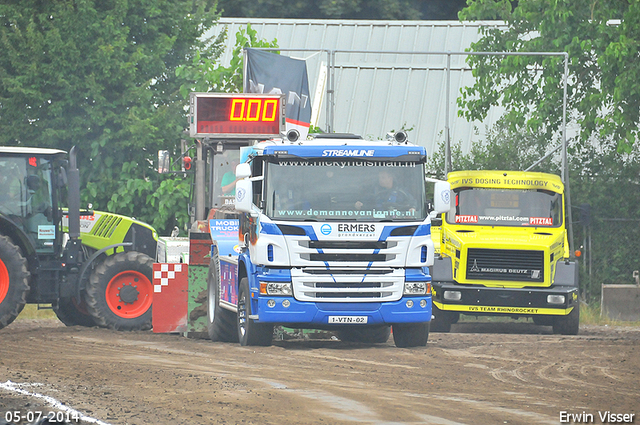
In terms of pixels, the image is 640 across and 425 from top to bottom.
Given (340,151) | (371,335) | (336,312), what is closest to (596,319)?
(371,335)

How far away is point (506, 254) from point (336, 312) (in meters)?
5.28

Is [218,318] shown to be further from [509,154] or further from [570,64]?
[570,64]

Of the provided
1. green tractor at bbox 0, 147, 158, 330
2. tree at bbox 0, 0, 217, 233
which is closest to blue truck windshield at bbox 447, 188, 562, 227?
green tractor at bbox 0, 147, 158, 330

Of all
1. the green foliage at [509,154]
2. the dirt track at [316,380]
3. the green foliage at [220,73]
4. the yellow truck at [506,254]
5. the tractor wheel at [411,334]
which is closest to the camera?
the dirt track at [316,380]

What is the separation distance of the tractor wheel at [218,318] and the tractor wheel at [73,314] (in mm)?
2697

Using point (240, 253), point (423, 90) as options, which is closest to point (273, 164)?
point (240, 253)

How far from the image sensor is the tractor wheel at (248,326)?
535 inches

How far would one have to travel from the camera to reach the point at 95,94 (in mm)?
23422

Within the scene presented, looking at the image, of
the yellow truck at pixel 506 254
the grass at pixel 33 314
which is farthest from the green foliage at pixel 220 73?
the yellow truck at pixel 506 254

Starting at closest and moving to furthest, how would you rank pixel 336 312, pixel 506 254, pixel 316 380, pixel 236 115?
pixel 316 380
pixel 336 312
pixel 236 115
pixel 506 254

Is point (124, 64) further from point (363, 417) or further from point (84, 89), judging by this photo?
point (363, 417)

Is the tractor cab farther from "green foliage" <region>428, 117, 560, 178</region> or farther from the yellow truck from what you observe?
"green foliage" <region>428, 117, 560, 178</region>

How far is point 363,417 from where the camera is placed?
8422 mm

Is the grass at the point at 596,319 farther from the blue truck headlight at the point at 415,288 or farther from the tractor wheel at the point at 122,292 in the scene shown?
the tractor wheel at the point at 122,292
